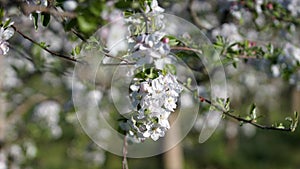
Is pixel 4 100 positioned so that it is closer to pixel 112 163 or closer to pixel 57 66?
pixel 57 66

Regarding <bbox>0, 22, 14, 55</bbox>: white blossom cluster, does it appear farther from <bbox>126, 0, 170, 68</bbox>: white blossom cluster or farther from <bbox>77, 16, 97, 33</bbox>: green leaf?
<bbox>126, 0, 170, 68</bbox>: white blossom cluster

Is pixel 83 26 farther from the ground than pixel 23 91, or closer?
farther from the ground

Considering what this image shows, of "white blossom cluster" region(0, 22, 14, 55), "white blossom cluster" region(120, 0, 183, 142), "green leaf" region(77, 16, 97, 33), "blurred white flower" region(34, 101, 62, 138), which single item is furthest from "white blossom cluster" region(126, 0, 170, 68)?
"blurred white flower" region(34, 101, 62, 138)

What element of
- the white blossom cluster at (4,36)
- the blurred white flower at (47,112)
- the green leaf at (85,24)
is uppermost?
the green leaf at (85,24)

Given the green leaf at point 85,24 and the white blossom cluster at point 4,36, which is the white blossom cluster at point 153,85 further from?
the white blossom cluster at point 4,36

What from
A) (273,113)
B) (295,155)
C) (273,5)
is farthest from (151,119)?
(273,113)

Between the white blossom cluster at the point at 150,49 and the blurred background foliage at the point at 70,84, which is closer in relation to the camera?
the white blossom cluster at the point at 150,49

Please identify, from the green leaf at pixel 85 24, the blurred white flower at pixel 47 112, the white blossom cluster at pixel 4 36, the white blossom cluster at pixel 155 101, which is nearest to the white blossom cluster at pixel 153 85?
the white blossom cluster at pixel 155 101

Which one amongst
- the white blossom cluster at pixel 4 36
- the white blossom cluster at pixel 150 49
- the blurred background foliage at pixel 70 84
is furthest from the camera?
the blurred background foliage at pixel 70 84
